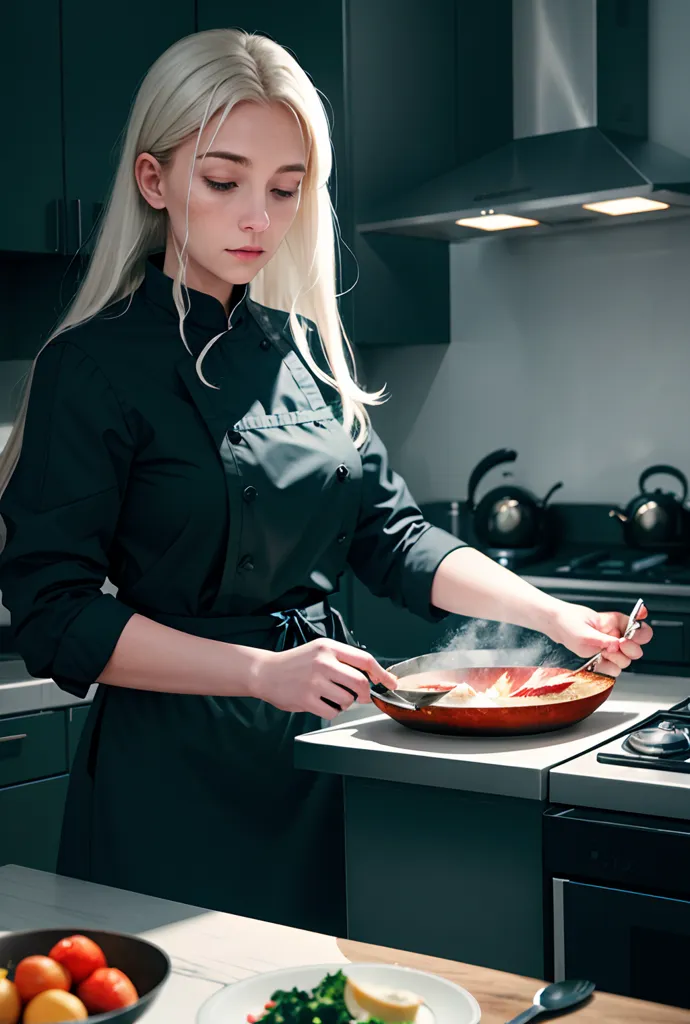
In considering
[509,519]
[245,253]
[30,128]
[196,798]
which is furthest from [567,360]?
[196,798]

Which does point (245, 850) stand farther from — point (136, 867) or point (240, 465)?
point (240, 465)

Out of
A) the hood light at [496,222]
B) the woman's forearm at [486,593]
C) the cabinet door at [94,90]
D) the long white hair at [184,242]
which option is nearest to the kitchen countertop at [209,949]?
the long white hair at [184,242]

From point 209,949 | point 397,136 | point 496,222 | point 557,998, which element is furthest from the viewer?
point 397,136

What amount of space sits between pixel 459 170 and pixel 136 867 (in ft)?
8.43

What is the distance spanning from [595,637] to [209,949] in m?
0.69

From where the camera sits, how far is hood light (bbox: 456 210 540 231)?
3.51 metres

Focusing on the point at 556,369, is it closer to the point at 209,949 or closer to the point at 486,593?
the point at 486,593

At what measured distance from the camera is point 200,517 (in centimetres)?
147

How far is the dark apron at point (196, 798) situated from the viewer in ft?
4.90

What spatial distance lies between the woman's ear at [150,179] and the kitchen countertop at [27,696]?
1.41 m

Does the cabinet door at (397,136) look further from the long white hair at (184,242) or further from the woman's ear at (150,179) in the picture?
the woman's ear at (150,179)

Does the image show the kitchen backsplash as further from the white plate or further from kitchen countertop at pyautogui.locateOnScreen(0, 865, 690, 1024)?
the white plate

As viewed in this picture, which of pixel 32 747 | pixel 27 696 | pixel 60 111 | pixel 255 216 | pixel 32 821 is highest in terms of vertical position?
pixel 60 111

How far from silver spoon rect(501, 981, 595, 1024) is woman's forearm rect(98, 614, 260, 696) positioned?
0.50m
